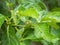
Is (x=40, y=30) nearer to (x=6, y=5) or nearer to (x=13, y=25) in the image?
(x=13, y=25)

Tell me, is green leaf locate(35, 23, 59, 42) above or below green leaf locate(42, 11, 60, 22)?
below

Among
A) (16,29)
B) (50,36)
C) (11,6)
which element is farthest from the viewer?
(11,6)

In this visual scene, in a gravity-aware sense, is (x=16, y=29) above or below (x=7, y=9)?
below

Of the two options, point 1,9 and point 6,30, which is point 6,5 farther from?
point 6,30

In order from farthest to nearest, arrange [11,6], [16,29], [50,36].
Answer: [11,6]
[16,29]
[50,36]

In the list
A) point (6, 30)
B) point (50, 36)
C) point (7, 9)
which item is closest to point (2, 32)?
point (6, 30)

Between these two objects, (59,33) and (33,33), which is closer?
(33,33)

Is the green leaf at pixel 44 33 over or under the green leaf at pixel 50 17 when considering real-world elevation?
under

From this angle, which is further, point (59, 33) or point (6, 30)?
point (59, 33)

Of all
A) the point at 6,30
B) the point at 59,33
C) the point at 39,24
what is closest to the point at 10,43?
the point at 6,30
